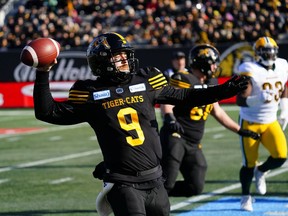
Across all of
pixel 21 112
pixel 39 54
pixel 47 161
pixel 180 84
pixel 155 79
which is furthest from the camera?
pixel 21 112

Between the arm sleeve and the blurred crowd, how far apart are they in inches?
630

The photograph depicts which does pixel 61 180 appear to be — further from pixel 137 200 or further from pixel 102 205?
pixel 137 200

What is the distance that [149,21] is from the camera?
75.6 feet

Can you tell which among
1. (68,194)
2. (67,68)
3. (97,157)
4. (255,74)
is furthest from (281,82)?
(67,68)

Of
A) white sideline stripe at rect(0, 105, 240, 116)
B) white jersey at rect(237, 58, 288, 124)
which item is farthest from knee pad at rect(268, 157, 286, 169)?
white sideline stripe at rect(0, 105, 240, 116)

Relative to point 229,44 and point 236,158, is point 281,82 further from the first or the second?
point 229,44

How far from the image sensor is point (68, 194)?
9.00m

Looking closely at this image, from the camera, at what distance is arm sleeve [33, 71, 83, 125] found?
4.72 metres

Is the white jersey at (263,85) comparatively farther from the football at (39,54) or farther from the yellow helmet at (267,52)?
the football at (39,54)

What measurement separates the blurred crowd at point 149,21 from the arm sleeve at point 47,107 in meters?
16.0

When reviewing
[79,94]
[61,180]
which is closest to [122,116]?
[79,94]

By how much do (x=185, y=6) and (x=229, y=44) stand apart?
2.71 meters

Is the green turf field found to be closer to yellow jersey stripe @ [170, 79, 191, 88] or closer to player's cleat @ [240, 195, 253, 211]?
player's cleat @ [240, 195, 253, 211]

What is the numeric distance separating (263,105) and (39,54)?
4079mm
